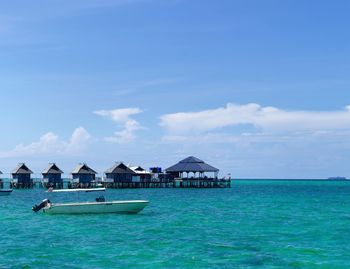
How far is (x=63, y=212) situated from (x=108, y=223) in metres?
7.27

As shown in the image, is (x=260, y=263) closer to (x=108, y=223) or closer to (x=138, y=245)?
(x=138, y=245)

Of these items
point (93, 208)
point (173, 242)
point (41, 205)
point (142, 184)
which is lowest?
point (173, 242)

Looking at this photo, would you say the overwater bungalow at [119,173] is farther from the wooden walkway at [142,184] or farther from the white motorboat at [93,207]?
the white motorboat at [93,207]

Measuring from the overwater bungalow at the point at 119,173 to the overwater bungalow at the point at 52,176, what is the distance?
9.73 metres

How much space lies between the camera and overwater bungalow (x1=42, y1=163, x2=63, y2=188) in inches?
3851

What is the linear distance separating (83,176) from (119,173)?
7249 millimetres

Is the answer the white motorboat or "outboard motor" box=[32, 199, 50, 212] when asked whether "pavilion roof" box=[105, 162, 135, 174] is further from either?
the white motorboat

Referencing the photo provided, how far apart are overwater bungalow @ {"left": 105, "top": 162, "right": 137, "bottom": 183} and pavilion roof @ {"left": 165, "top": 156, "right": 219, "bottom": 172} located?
8.97 metres

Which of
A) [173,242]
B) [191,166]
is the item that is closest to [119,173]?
[191,166]

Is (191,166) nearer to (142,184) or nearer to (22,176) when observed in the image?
(142,184)

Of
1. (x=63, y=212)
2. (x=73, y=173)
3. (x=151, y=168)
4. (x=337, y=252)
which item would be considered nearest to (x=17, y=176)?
(x=73, y=173)

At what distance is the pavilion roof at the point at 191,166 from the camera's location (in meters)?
100

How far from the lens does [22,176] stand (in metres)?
99.7

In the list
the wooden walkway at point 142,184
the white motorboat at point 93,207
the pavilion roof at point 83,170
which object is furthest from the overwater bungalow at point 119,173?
the white motorboat at point 93,207
